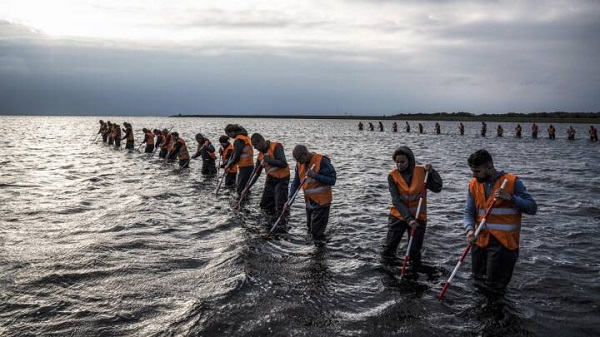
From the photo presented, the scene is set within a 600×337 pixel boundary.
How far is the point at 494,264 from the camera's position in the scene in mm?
6160

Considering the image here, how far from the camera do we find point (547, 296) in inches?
269

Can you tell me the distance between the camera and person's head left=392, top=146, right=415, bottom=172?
696 centimetres

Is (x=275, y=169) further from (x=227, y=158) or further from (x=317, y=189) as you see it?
(x=227, y=158)

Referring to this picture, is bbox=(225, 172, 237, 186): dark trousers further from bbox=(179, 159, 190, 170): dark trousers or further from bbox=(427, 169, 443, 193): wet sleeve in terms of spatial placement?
bbox=(427, 169, 443, 193): wet sleeve

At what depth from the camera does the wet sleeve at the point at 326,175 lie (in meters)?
8.52

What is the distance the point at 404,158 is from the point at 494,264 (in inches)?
82.8

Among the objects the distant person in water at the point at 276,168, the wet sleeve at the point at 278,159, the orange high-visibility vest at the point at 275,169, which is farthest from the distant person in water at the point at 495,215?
the orange high-visibility vest at the point at 275,169

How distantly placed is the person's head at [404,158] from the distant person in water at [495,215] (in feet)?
3.71

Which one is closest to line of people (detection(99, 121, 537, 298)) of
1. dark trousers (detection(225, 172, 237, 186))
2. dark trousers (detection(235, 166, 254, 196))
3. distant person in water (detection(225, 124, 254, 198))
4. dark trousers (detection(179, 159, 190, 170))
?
distant person in water (detection(225, 124, 254, 198))

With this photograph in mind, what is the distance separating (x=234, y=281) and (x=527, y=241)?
702 cm

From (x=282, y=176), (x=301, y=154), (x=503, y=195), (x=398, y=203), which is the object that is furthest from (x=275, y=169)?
(x=503, y=195)

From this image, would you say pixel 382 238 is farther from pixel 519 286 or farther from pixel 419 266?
pixel 519 286

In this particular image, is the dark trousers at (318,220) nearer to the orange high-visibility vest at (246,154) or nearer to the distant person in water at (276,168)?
the distant person in water at (276,168)

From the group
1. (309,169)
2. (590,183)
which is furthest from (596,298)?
(590,183)
